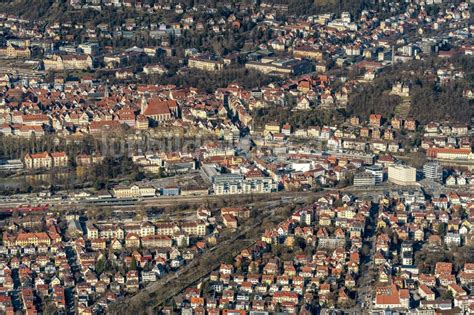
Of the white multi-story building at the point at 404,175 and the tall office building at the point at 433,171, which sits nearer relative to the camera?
the white multi-story building at the point at 404,175

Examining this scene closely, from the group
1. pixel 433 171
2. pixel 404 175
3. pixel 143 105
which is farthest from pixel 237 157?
pixel 143 105

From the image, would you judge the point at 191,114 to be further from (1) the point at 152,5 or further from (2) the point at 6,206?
(1) the point at 152,5

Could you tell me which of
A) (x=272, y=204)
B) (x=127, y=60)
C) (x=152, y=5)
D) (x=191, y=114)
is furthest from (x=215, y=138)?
(x=152, y=5)

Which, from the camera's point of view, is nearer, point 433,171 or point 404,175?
point 404,175

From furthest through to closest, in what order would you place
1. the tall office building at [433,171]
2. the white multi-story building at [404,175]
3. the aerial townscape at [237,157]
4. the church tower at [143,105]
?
1. the church tower at [143,105]
2. the tall office building at [433,171]
3. the white multi-story building at [404,175]
4. the aerial townscape at [237,157]

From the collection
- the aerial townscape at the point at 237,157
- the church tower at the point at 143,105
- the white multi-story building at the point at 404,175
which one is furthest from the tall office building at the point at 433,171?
the church tower at the point at 143,105

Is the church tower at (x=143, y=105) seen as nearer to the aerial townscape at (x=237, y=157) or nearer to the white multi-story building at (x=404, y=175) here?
the aerial townscape at (x=237, y=157)

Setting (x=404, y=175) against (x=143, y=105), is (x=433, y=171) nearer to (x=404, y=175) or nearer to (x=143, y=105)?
(x=404, y=175)

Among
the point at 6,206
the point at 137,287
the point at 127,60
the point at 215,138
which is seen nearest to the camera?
the point at 137,287
